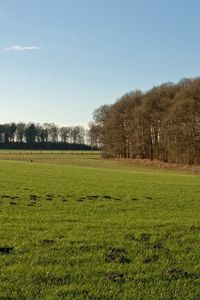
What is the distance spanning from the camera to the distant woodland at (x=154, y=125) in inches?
3130

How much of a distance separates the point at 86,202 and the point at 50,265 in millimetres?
11913

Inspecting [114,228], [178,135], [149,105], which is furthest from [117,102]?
[114,228]

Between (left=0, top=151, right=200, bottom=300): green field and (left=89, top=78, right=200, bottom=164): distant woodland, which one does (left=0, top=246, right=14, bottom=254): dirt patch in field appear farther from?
(left=89, top=78, right=200, bottom=164): distant woodland

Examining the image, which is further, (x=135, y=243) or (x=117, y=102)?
(x=117, y=102)

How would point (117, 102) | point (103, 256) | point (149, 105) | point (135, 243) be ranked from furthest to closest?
point (117, 102), point (149, 105), point (135, 243), point (103, 256)

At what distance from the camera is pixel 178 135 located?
8306 cm

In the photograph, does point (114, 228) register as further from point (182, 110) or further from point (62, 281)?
point (182, 110)

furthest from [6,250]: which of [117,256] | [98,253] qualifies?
[117,256]

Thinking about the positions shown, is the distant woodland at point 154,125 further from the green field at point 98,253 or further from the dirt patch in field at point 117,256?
the dirt patch in field at point 117,256

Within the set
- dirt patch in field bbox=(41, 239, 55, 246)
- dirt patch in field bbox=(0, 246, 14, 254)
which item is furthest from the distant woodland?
dirt patch in field bbox=(0, 246, 14, 254)

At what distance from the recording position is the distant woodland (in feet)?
261

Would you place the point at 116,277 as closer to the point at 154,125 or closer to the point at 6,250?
the point at 6,250

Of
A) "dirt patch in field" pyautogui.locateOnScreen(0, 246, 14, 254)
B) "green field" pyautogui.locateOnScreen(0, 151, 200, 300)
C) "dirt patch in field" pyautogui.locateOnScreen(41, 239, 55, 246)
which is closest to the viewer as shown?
"green field" pyautogui.locateOnScreen(0, 151, 200, 300)

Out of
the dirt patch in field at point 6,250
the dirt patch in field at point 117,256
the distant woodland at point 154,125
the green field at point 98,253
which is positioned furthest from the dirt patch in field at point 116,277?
the distant woodland at point 154,125
